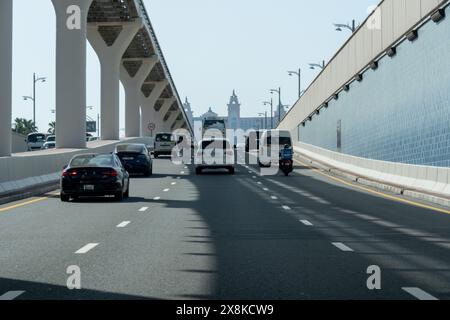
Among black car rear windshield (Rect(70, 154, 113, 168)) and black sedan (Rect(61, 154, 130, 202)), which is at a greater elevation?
black car rear windshield (Rect(70, 154, 113, 168))

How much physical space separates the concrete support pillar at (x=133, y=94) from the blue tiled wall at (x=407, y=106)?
34.4 meters

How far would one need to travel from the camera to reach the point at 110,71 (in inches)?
2452

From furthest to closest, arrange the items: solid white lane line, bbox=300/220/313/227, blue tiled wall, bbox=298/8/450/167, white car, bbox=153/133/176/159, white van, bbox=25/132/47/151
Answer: white van, bbox=25/132/47/151 < white car, bbox=153/133/176/159 < blue tiled wall, bbox=298/8/450/167 < solid white lane line, bbox=300/220/313/227

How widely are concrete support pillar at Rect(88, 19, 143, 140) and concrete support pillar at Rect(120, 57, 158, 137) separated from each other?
65.3 ft

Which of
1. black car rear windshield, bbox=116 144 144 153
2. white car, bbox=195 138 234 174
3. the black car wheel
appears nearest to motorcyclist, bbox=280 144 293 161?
white car, bbox=195 138 234 174

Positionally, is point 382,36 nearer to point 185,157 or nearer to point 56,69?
point 56,69

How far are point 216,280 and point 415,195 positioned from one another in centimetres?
1769

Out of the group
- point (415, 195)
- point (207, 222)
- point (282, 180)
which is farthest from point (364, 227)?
point (282, 180)

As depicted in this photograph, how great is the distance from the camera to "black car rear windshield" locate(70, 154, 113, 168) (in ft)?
79.6

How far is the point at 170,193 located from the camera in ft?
90.8

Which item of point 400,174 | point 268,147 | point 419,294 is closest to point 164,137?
point 268,147

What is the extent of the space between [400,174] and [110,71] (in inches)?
1369

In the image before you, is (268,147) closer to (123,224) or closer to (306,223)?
(306,223)

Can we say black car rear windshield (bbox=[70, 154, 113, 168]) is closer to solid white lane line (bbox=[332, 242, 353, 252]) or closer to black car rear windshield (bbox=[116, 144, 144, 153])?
solid white lane line (bbox=[332, 242, 353, 252])
